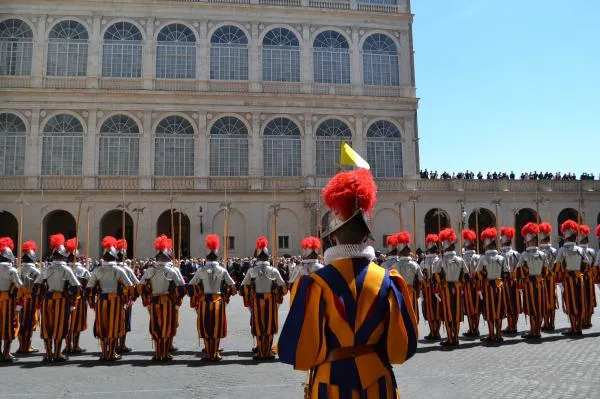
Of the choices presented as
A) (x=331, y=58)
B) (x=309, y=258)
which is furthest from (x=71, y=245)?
(x=331, y=58)

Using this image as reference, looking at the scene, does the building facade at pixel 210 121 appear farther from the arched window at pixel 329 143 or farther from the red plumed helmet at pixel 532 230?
the red plumed helmet at pixel 532 230

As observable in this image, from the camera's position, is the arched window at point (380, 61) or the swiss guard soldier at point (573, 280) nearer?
the swiss guard soldier at point (573, 280)

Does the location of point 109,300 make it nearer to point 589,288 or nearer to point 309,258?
point 309,258

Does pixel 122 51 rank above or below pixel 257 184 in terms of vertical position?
above

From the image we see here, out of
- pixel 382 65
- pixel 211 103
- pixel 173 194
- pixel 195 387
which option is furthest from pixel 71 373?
pixel 382 65

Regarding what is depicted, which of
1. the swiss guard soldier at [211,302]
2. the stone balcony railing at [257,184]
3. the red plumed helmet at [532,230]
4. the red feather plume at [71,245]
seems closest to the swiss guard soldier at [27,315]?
the red feather plume at [71,245]

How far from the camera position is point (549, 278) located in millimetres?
12414

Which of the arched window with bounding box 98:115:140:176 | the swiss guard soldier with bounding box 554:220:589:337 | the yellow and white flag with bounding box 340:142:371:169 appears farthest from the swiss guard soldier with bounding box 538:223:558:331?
the arched window with bounding box 98:115:140:176

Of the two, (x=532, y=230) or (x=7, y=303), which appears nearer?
(x=7, y=303)

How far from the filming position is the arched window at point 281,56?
36.0m

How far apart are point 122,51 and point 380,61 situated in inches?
677

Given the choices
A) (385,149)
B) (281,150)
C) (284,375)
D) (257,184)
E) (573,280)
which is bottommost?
(284,375)

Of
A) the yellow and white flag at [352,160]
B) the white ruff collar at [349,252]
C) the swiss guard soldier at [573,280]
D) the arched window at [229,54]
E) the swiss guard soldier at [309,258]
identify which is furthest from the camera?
the arched window at [229,54]

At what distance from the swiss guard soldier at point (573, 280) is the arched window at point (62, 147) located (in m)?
29.0
